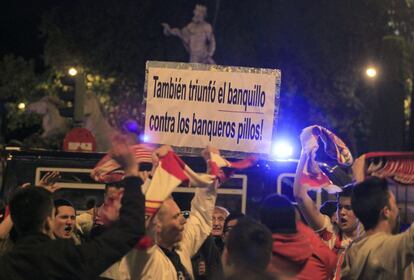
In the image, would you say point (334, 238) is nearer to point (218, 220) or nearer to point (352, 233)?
point (352, 233)

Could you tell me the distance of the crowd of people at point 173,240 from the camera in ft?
13.1

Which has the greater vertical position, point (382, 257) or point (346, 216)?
point (346, 216)

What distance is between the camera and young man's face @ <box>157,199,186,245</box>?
16.2 ft

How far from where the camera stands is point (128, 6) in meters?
24.4

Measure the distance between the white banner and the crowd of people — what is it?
67 centimetres

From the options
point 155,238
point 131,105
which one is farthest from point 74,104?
point 131,105

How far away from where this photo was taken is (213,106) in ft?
19.8

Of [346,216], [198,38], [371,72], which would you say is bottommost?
[346,216]

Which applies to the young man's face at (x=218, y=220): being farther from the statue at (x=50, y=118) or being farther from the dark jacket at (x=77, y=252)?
the statue at (x=50, y=118)

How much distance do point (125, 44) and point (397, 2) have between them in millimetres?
8451

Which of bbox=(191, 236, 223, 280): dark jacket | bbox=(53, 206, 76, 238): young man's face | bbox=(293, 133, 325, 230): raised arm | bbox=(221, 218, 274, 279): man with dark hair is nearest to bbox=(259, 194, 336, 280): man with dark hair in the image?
bbox=(221, 218, 274, 279): man with dark hair

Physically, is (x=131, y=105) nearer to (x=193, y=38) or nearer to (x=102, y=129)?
(x=193, y=38)

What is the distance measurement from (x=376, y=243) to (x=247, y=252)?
1048 millimetres

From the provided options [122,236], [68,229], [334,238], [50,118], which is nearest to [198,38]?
[50,118]
